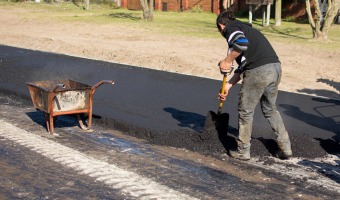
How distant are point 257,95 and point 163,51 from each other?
10736mm

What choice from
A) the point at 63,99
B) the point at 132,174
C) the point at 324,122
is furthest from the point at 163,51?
the point at 132,174

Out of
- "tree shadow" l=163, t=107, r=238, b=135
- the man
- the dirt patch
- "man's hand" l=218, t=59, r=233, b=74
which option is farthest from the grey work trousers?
the dirt patch

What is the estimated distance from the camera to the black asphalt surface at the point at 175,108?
694 cm

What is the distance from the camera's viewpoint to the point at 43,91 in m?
7.18

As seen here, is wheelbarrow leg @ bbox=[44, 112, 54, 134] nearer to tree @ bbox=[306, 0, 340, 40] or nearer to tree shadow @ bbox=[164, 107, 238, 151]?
tree shadow @ bbox=[164, 107, 238, 151]

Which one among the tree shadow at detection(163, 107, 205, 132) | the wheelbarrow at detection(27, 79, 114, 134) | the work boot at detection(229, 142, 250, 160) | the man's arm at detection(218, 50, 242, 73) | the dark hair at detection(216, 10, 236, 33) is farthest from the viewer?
the tree shadow at detection(163, 107, 205, 132)

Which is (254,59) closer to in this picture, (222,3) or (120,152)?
(120,152)

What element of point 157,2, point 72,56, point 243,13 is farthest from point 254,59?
point 157,2

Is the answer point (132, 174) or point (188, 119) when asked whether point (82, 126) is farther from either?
point (132, 174)

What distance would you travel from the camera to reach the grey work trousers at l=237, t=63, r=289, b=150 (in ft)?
20.0

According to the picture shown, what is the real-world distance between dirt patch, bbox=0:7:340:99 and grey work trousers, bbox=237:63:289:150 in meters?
4.49

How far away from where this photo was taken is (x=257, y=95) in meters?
6.14

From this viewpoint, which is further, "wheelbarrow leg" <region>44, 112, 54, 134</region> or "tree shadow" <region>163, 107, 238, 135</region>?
"tree shadow" <region>163, 107, 238, 135</region>

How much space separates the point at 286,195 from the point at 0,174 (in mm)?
3010
